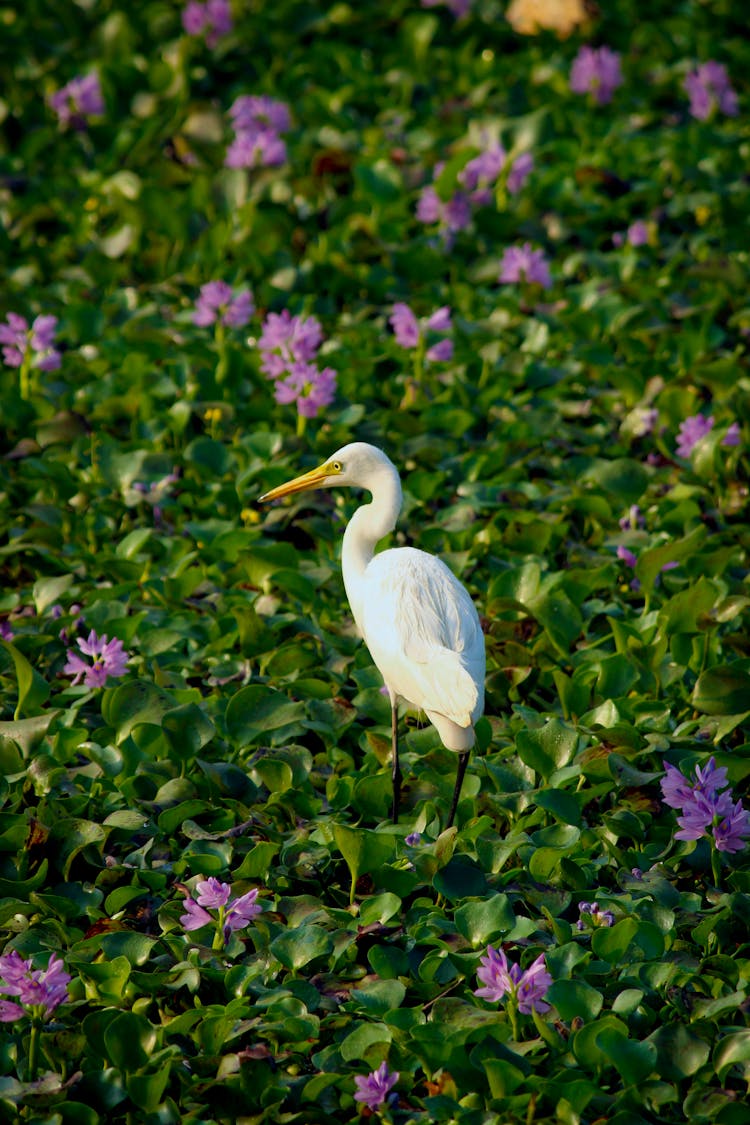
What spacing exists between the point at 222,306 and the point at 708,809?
10.2 feet

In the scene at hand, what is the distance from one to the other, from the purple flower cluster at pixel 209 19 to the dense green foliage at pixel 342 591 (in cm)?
16

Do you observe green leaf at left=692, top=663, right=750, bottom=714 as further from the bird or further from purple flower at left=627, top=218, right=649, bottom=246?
purple flower at left=627, top=218, right=649, bottom=246

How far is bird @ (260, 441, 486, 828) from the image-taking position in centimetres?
353

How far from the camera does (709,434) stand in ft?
17.4

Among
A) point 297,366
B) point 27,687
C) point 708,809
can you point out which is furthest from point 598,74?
point 708,809

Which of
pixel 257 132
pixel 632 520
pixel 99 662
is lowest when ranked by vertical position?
pixel 632 520

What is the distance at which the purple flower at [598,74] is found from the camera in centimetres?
831

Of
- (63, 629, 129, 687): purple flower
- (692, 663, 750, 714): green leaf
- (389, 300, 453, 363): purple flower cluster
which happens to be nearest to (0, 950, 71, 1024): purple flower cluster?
(63, 629, 129, 687): purple flower

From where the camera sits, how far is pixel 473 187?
712 centimetres

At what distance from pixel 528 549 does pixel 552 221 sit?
9.07 feet

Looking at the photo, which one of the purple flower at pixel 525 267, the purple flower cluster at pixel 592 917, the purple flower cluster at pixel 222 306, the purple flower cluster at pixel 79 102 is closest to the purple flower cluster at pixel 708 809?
the purple flower cluster at pixel 592 917

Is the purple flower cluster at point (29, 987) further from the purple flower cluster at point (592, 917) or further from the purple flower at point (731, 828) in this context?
the purple flower at point (731, 828)

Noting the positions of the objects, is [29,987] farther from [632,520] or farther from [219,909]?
[632,520]

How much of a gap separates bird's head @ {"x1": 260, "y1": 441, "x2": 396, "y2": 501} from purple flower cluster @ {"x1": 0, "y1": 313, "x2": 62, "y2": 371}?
5.40ft
